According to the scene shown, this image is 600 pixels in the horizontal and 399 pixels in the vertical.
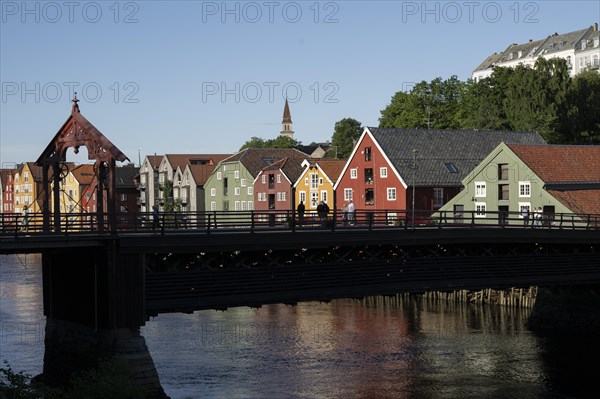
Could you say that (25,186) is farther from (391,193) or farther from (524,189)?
(524,189)

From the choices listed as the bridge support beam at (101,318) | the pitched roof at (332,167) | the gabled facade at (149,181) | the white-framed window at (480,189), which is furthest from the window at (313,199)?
the bridge support beam at (101,318)

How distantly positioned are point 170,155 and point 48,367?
121047 mm

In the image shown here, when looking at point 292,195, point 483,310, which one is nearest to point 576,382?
point 483,310

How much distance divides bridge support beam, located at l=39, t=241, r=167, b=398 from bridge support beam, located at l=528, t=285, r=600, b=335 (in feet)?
91.8

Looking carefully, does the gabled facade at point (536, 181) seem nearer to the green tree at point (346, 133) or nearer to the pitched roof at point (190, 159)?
the pitched roof at point (190, 159)

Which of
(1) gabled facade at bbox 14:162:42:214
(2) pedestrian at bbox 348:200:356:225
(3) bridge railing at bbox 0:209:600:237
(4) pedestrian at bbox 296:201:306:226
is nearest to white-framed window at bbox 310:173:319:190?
(2) pedestrian at bbox 348:200:356:225

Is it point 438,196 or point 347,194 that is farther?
point 347,194

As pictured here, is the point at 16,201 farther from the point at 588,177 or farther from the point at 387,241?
the point at 387,241

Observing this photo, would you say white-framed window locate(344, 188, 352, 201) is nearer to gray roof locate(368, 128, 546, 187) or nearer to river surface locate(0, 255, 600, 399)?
gray roof locate(368, 128, 546, 187)

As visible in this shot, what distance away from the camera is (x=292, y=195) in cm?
11381

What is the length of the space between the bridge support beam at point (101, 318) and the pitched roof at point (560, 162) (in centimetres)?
4319

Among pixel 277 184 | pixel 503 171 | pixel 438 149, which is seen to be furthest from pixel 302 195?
pixel 503 171

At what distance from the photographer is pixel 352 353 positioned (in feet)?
150

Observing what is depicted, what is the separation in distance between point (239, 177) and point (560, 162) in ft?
207
